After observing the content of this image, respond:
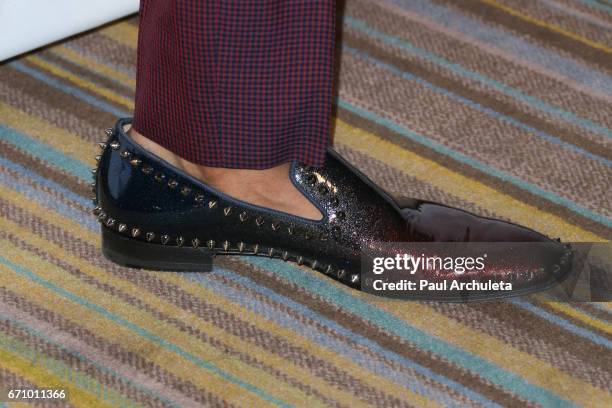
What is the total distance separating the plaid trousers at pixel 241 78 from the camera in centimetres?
95

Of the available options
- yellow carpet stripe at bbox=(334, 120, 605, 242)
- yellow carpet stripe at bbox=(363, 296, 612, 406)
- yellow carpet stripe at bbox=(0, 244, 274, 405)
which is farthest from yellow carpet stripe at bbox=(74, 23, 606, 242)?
yellow carpet stripe at bbox=(0, 244, 274, 405)

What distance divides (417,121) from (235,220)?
1.48 ft

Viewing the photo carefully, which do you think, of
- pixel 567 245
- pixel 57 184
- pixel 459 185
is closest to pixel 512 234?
pixel 567 245

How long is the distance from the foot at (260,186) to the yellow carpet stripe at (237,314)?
5.4 inches

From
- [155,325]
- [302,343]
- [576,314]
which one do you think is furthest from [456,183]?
[155,325]

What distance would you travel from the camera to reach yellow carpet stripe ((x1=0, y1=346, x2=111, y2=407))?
1.02 m

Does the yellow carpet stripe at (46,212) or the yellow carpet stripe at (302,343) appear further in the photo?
the yellow carpet stripe at (46,212)

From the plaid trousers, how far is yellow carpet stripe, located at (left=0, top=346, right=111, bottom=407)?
285 mm

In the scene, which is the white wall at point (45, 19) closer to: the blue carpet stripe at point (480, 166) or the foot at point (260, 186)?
the blue carpet stripe at point (480, 166)

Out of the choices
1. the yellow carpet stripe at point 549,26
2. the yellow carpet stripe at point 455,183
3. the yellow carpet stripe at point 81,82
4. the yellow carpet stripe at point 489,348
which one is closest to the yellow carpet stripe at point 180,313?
the yellow carpet stripe at point 489,348

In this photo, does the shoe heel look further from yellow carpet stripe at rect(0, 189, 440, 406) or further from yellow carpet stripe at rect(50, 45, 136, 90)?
yellow carpet stripe at rect(50, 45, 136, 90)

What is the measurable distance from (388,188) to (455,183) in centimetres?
10

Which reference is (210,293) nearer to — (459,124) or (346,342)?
(346,342)

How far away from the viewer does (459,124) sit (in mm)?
1452
